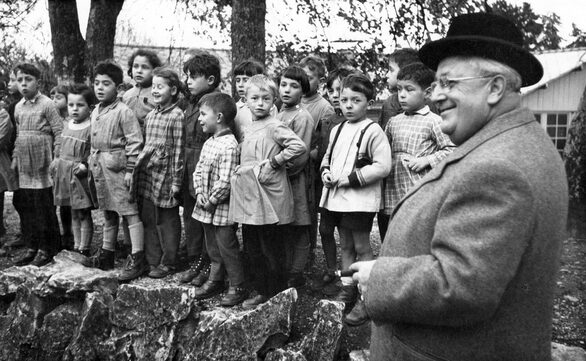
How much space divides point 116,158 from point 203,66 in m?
1.13

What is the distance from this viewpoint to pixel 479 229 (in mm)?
1656

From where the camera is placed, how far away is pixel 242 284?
4691 millimetres

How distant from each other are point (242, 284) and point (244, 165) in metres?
0.98

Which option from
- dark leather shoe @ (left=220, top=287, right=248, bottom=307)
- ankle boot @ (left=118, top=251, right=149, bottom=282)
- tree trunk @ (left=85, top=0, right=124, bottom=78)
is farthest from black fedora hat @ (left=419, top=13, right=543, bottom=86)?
tree trunk @ (left=85, top=0, right=124, bottom=78)

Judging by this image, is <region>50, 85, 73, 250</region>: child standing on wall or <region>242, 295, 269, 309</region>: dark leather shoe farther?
<region>50, 85, 73, 250</region>: child standing on wall

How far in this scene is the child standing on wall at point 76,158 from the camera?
548 cm

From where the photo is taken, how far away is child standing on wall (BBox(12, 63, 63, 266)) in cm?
602

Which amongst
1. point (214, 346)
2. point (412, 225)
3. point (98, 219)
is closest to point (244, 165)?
point (214, 346)

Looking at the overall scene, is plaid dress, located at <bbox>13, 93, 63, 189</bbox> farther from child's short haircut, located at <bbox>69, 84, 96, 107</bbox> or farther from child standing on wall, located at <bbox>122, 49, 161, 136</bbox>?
child standing on wall, located at <bbox>122, 49, 161, 136</bbox>

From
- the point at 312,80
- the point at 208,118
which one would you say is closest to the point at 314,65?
the point at 312,80

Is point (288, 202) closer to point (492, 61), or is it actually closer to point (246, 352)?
point (246, 352)

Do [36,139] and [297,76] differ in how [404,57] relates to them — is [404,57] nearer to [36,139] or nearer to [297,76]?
[297,76]

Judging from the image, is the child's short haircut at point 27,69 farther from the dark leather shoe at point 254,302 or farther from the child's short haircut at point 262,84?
the dark leather shoe at point 254,302

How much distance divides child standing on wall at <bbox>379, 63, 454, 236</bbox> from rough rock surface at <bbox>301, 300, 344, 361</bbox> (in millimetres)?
851
